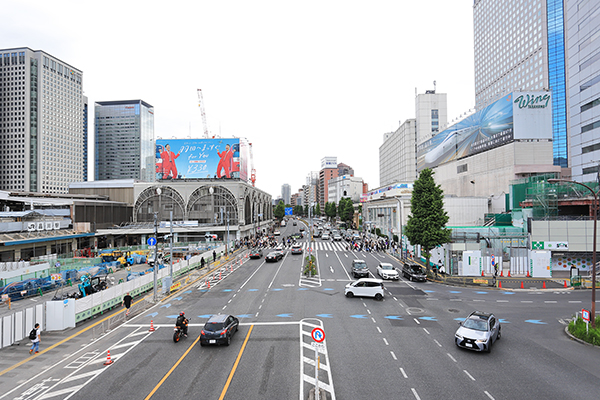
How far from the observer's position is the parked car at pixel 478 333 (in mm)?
14242

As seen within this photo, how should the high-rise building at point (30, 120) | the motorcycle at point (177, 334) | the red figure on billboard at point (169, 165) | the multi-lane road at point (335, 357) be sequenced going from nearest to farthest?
1. the multi-lane road at point (335, 357)
2. the motorcycle at point (177, 334)
3. the red figure on billboard at point (169, 165)
4. the high-rise building at point (30, 120)

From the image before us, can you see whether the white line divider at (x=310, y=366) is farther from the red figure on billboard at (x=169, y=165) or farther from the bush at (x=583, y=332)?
the red figure on billboard at (x=169, y=165)

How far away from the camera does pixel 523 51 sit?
10812 cm

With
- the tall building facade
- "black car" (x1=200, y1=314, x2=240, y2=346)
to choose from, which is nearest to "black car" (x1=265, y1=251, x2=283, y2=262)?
"black car" (x1=200, y1=314, x2=240, y2=346)

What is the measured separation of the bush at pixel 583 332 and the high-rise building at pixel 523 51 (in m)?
77.7

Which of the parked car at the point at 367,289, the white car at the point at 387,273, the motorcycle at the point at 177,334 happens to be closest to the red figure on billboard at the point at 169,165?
the white car at the point at 387,273

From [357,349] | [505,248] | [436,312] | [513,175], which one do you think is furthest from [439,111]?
[357,349]

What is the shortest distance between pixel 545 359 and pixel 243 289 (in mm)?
20708

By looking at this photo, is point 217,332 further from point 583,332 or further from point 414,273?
Answer: point 414,273

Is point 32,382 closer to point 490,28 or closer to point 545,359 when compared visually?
point 545,359

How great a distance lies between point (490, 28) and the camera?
12700 cm

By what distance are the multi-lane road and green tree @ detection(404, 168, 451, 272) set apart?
1015 centimetres

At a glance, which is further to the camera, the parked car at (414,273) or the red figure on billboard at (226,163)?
the red figure on billboard at (226,163)

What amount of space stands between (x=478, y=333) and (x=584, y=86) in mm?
55588
